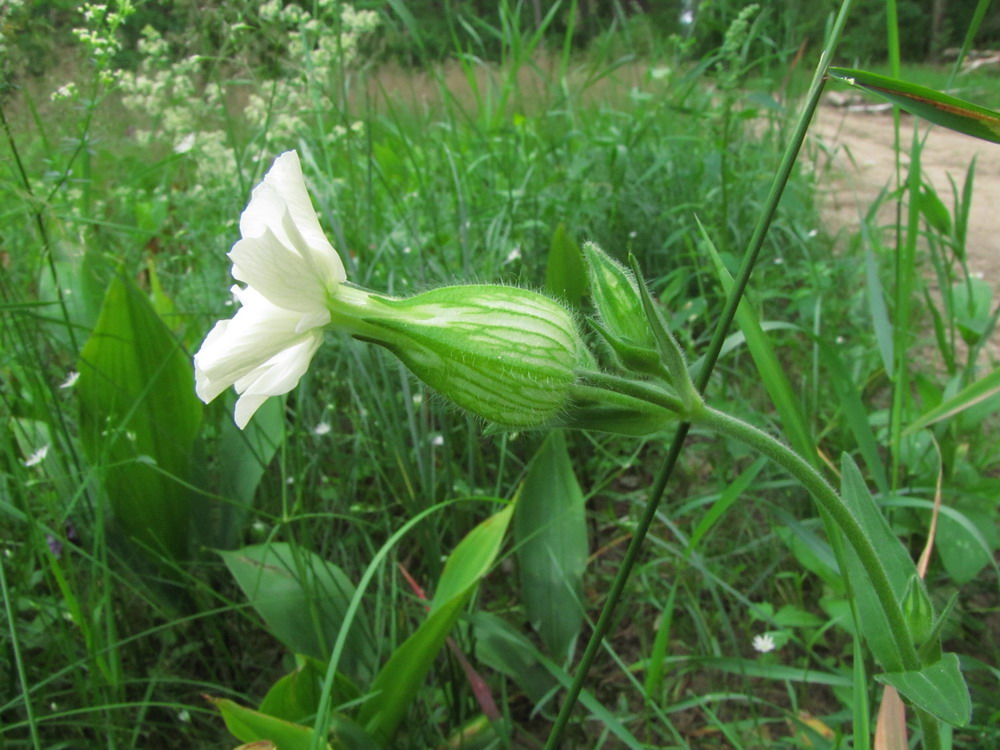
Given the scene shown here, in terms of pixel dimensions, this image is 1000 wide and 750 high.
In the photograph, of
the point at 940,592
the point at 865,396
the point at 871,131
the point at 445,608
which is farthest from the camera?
the point at 871,131

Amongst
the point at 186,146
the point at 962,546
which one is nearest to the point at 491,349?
the point at 962,546

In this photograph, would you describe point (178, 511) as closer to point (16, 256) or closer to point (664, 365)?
point (664, 365)

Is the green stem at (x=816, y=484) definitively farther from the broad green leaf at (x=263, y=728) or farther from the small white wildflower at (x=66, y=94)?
the small white wildflower at (x=66, y=94)

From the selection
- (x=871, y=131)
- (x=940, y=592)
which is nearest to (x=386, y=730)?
(x=940, y=592)

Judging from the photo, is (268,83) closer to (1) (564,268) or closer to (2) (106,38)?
(2) (106,38)

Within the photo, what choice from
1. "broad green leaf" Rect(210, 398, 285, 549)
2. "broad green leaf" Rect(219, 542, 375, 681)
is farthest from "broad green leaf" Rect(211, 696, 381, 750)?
"broad green leaf" Rect(210, 398, 285, 549)

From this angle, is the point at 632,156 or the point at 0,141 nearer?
the point at 0,141
